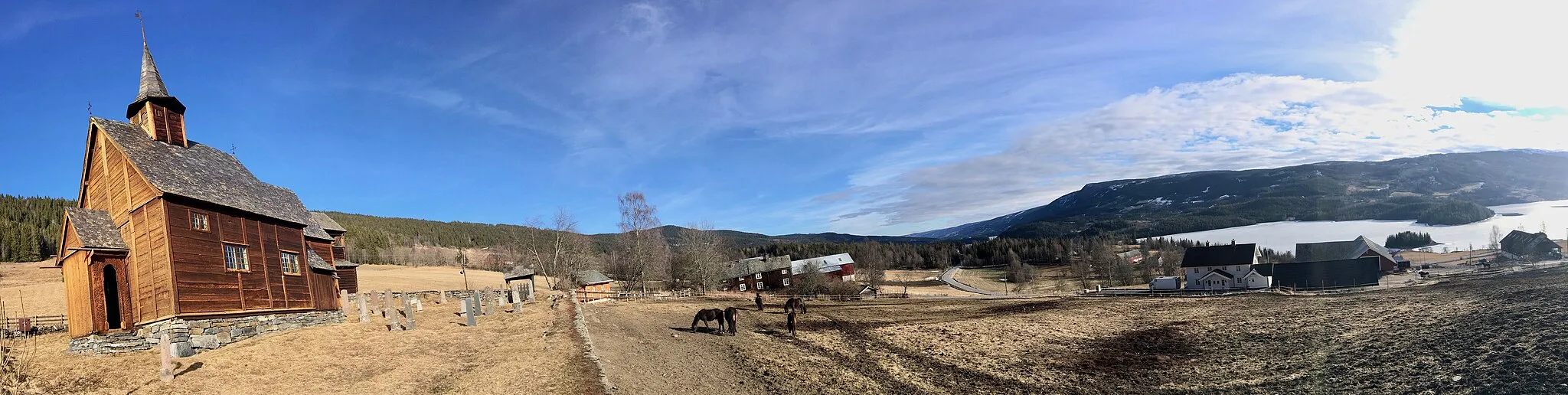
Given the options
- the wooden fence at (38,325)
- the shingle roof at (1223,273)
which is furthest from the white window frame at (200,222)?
the shingle roof at (1223,273)

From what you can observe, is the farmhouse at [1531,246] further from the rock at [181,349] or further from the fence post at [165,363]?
the rock at [181,349]

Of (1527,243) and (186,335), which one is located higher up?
(186,335)

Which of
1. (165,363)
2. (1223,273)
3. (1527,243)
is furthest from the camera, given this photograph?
(1527,243)

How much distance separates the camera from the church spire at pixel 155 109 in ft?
91.4

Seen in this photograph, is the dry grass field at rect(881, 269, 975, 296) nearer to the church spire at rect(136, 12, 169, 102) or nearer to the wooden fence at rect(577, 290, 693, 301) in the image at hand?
the wooden fence at rect(577, 290, 693, 301)

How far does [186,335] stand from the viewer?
59.0ft

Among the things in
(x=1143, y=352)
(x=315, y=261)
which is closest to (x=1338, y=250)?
(x=1143, y=352)

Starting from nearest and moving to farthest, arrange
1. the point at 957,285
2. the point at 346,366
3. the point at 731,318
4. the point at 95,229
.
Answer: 1. the point at 346,366
2. the point at 95,229
3. the point at 731,318
4. the point at 957,285

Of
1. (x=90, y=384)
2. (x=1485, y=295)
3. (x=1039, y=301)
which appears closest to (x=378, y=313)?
(x=90, y=384)

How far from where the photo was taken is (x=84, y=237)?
23.4 m

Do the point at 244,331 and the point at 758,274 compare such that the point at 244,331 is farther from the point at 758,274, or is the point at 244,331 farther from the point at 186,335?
the point at 758,274

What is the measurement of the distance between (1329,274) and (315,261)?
311 ft

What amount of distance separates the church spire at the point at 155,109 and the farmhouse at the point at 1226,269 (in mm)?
93348

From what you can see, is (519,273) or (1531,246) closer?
(519,273)
